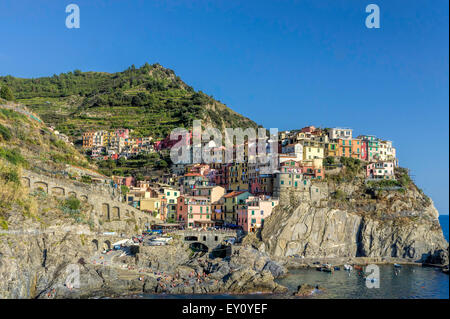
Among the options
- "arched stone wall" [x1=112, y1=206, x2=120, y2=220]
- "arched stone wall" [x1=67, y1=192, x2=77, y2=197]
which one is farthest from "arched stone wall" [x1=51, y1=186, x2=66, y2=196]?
"arched stone wall" [x1=112, y1=206, x2=120, y2=220]

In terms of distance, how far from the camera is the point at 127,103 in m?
130

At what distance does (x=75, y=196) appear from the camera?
59719 millimetres

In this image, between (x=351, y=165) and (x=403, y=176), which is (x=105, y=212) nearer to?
(x=351, y=165)

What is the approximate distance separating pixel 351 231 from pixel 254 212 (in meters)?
14.4

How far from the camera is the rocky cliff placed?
2480 inches

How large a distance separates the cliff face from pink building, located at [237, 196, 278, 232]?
3.40 ft

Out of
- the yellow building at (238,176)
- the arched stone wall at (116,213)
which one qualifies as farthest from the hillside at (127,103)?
the arched stone wall at (116,213)

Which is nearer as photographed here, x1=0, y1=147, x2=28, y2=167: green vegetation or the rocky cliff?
x1=0, y1=147, x2=28, y2=167: green vegetation

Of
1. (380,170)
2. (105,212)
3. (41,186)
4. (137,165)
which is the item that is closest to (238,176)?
(380,170)

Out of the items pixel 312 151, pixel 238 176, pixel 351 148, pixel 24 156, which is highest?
pixel 351 148

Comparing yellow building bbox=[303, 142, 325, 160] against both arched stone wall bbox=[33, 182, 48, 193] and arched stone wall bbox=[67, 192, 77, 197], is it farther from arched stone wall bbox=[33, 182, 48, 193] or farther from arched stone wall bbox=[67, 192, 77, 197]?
arched stone wall bbox=[33, 182, 48, 193]

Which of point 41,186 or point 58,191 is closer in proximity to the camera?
point 41,186
